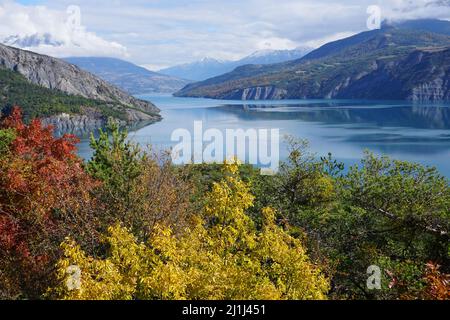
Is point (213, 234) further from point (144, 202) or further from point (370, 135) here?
point (370, 135)

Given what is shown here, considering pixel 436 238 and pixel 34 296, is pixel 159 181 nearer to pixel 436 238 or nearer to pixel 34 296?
pixel 34 296

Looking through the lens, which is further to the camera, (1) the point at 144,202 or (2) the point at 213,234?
(1) the point at 144,202

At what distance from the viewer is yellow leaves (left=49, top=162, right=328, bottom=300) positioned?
13305 millimetres

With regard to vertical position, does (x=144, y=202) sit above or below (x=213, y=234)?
above

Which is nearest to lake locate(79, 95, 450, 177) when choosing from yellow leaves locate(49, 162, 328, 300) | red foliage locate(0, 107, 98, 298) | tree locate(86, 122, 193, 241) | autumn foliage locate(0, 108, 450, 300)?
autumn foliage locate(0, 108, 450, 300)

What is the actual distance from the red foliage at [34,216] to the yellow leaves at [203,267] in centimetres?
703

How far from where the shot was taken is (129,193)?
22.9m

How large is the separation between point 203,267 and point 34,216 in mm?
13616

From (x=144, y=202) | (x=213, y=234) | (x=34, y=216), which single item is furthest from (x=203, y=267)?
(x=34, y=216)

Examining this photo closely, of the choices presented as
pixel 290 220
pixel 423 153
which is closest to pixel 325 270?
pixel 290 220

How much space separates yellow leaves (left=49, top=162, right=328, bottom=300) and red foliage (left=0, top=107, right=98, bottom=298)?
277 inches

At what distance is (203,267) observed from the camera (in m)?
15.0

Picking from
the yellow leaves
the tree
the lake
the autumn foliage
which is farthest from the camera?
the lake

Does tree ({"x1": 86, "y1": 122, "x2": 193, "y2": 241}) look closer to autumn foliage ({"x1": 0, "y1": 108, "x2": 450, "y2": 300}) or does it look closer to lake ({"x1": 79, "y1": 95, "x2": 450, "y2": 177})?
autumn foliage ({"x1": 0, "y1": 108, "x2": 450, "y2": 300})
